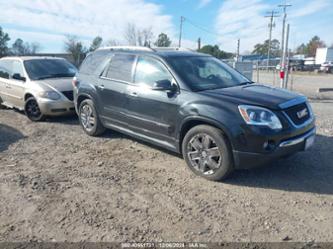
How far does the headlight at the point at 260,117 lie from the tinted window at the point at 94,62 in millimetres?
3306

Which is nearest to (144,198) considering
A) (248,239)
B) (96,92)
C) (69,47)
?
(248,239)

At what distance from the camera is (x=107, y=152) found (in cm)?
591

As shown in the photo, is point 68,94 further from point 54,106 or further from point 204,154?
point 204,154

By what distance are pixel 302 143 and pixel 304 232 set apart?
4.79 ft

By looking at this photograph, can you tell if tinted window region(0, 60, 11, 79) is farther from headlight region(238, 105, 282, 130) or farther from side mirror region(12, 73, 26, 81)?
headlight region(238, 105, 282, 130)

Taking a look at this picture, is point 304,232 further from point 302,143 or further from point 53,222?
point 53,222

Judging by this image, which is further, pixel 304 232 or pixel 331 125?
pixel 331 125

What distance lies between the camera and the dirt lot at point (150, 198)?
3383 millimetres

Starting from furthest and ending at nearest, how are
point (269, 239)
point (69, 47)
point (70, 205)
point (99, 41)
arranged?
point (99, 41) → point (69, 47) → point (70, 205) → point (269, 239)

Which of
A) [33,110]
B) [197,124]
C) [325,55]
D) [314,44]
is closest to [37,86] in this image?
[33,110]

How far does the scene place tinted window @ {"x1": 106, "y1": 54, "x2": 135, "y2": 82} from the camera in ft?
18.9

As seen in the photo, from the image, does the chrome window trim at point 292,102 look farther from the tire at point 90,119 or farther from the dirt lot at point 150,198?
the tire at point 90,119

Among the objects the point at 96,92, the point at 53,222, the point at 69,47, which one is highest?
the point at 69,47

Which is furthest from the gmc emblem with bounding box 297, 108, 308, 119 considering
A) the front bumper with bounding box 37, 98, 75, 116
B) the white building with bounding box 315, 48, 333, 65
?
the white building with bounding box 315, 48, 333, 65
